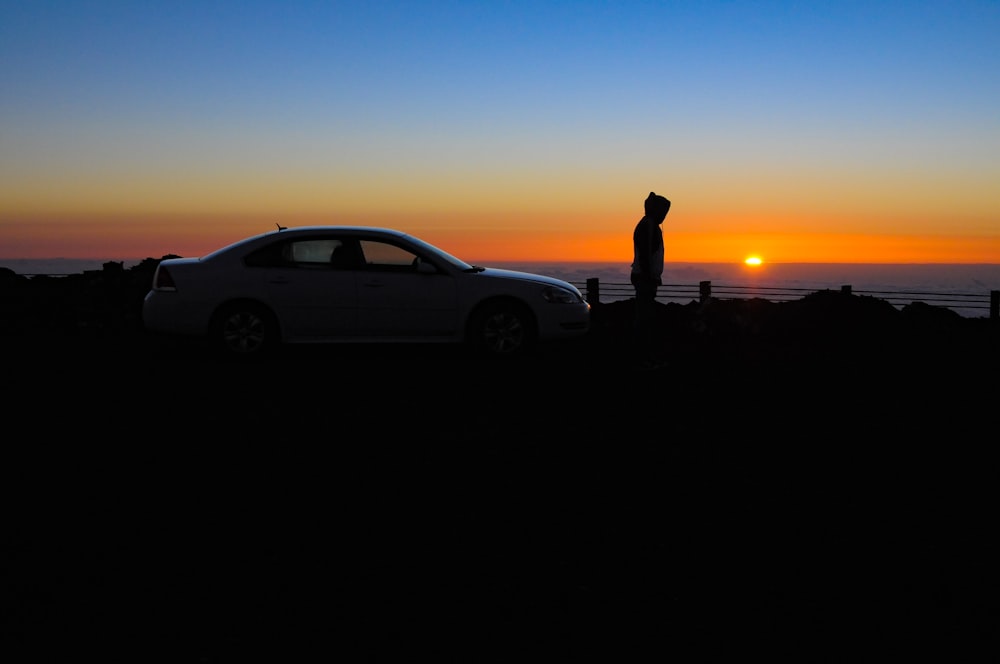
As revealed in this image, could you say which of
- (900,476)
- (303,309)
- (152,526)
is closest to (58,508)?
(152,526)

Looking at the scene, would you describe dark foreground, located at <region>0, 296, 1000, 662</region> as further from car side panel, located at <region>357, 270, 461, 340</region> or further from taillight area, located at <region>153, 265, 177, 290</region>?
taillight area, located at <region>153, 265, 177, 290</region>

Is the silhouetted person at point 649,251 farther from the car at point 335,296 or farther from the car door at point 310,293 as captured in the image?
the car door at point 310,293

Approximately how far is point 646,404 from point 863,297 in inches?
421

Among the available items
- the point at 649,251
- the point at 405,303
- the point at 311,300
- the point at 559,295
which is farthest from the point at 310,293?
the point at 649,251

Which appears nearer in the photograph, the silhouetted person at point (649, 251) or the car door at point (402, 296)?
the silhouetted person at point (649, 251)

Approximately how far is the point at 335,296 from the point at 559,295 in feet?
8.69

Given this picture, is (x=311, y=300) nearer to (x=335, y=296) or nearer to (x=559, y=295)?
(x=335, y=296)

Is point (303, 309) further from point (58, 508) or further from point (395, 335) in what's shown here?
point (58, 508)

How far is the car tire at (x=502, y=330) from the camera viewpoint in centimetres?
1198

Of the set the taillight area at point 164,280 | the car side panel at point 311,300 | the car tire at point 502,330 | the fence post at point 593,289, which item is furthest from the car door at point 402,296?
the fence post at point 593,289

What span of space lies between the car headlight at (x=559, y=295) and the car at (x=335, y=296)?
62 mm

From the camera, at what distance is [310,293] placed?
1169 centimetres

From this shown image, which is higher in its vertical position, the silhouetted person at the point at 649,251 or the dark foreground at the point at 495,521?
the silhouetted person at the point at 649,251

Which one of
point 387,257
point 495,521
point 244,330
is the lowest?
point 495,521
